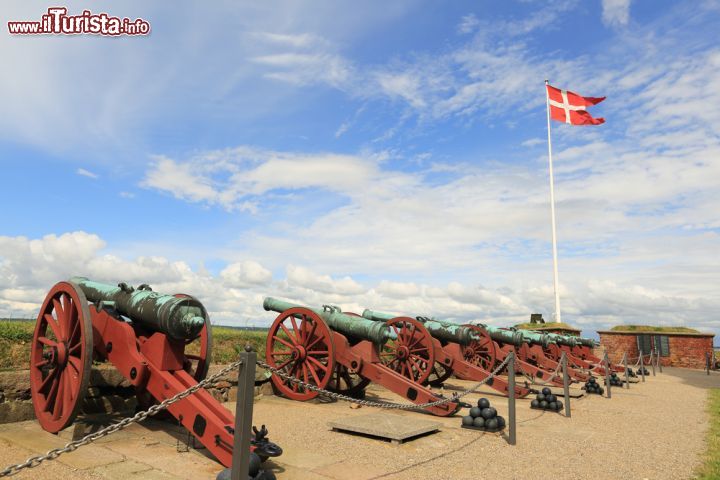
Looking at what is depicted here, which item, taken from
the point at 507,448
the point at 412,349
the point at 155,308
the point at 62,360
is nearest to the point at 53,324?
the point at 62,360

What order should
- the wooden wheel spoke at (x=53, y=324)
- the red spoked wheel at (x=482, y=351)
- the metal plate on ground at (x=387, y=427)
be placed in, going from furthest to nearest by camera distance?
the red spoked wheel at (x=482, y=351)
the metal plate on ground at (x=387, y=427)
the wooden wheel spoke at (x=53, y=324)

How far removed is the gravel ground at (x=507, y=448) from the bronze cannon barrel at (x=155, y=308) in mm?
1769

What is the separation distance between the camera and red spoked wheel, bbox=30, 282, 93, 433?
17.8 ft

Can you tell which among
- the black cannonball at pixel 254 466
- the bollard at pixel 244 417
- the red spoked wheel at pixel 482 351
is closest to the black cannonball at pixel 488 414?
the black cannonball at pixel 254 466

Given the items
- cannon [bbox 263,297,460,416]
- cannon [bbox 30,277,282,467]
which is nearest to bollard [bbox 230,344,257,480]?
cannon [bbox 30,277,282,467]

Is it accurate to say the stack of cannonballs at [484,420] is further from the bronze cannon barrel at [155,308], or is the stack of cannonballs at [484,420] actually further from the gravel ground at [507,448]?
the bronze cannon barrel at [155,308]

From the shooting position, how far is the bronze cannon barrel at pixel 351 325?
9234 millimetres

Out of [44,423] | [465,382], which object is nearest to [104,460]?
[44,423]

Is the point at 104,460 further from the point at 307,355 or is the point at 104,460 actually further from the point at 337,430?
the point at 307,355

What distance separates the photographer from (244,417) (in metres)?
3.54

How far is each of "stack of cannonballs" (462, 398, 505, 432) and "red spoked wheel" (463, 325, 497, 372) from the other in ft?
23.1

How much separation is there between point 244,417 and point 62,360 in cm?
336

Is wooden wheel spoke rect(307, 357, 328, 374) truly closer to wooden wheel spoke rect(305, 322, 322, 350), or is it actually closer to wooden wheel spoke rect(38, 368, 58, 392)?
wooden wheel spoke rect(305, 322, 322, 350)

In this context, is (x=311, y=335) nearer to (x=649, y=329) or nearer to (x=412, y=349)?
(x=412, y=349)
